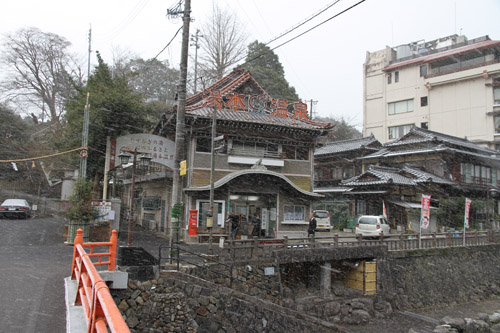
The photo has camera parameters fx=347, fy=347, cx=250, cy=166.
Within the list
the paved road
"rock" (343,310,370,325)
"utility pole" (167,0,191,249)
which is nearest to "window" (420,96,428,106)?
"rock" (343,310,370,325)

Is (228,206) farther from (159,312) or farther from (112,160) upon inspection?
(159,312)

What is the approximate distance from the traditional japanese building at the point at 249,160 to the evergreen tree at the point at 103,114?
2.02 metres

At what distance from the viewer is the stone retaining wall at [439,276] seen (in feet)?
56.4

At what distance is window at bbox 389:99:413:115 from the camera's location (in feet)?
149

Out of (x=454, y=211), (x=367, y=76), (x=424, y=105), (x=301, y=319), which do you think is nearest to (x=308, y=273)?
(x=301, y=319)

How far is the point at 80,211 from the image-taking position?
16297mm

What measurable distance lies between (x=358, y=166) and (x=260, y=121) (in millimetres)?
19299

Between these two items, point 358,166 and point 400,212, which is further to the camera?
point 358,166

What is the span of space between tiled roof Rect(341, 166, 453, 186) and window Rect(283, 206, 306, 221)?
10019 mm

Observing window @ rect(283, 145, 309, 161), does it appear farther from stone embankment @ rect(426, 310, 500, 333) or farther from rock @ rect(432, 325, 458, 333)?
rock @ rect(432, 325, 458, 333)

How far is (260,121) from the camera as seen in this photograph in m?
20.8

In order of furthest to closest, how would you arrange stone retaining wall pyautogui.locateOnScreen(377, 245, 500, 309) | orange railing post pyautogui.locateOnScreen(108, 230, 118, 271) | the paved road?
stone retaining wall pyautogui.locateOnScreen(377, 245, 500, 309) < orange railing post pyautogui.locateOnScreen(108, 230, 118, 271) < the paved road

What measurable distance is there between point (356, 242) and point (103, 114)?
16.6m

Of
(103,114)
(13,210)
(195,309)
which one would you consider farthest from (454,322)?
(13,210)
